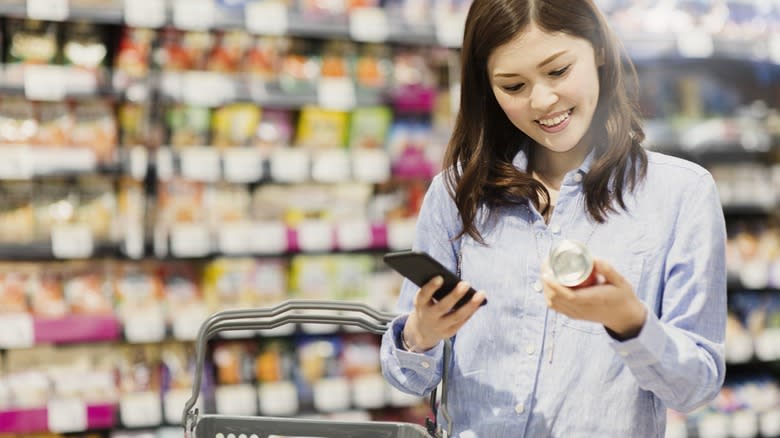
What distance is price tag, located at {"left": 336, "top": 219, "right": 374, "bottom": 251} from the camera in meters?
3.26

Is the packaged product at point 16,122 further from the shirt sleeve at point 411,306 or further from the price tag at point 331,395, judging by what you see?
the shirt sleeve at point 411,306

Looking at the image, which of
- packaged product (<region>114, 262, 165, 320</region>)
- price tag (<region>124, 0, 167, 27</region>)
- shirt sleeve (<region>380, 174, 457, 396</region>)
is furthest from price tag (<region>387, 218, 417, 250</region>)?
shirt sleeve (<region>380, 174, 457, 396</region>)

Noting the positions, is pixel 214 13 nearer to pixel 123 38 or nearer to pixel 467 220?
pixel 123 38

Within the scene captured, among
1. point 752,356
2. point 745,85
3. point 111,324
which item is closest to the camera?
point 111,324

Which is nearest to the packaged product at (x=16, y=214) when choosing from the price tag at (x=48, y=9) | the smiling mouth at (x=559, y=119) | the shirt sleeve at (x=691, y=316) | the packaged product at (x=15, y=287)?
the packaged product at (x=15, y=287)

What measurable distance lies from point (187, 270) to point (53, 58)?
2.91ft

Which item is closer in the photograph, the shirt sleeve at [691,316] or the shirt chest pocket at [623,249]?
the shirt sleeve at [691,316]

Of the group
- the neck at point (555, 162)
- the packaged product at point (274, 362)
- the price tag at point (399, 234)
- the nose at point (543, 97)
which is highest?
the nose at point (543, 97)

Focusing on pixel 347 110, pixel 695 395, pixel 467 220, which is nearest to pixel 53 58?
pixel 347 110

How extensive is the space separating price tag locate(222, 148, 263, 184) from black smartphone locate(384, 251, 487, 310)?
6.95 ft

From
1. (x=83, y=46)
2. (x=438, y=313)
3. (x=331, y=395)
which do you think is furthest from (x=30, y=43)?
(x=438, y=313)

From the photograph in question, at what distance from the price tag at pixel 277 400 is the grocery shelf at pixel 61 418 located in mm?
511

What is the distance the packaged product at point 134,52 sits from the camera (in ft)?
9.98

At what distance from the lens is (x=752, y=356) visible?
11.9 ft
